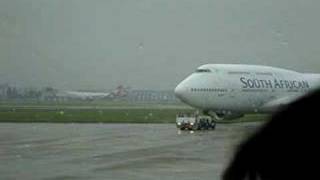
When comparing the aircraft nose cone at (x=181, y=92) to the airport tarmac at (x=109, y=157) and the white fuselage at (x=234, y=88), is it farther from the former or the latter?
the airport tarmac at (x=109, y=157)

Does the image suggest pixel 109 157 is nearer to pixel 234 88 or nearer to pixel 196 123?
pixel 196 123

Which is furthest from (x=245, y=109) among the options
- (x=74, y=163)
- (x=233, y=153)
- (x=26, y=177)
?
(x=233, y=153)

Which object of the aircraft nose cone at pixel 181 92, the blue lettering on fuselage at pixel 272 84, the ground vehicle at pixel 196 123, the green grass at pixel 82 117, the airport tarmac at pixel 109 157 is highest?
the blue lettering on fuselage at pixel 272 84

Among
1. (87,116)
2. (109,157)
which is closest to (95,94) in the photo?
(87,116)

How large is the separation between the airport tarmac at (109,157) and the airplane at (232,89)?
1395 cm

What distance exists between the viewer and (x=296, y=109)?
4.96 ft

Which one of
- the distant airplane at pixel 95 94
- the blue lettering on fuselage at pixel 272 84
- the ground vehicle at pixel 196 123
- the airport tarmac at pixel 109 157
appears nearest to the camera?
the airport tarmac at pixel 109 157

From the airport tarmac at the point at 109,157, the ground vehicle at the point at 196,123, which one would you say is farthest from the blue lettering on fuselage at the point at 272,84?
the airport tarmac at the point at 109,157

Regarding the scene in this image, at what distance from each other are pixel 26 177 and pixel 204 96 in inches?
1170

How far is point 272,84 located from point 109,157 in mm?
28933

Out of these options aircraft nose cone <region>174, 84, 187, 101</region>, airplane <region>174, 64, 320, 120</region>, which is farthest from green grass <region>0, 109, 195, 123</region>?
airplane <region>174, 64, 320, 120</region>

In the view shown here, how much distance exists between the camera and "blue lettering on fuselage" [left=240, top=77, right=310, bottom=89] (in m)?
47.4

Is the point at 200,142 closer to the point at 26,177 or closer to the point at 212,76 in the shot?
the point at 26,177

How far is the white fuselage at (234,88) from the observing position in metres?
45.8
